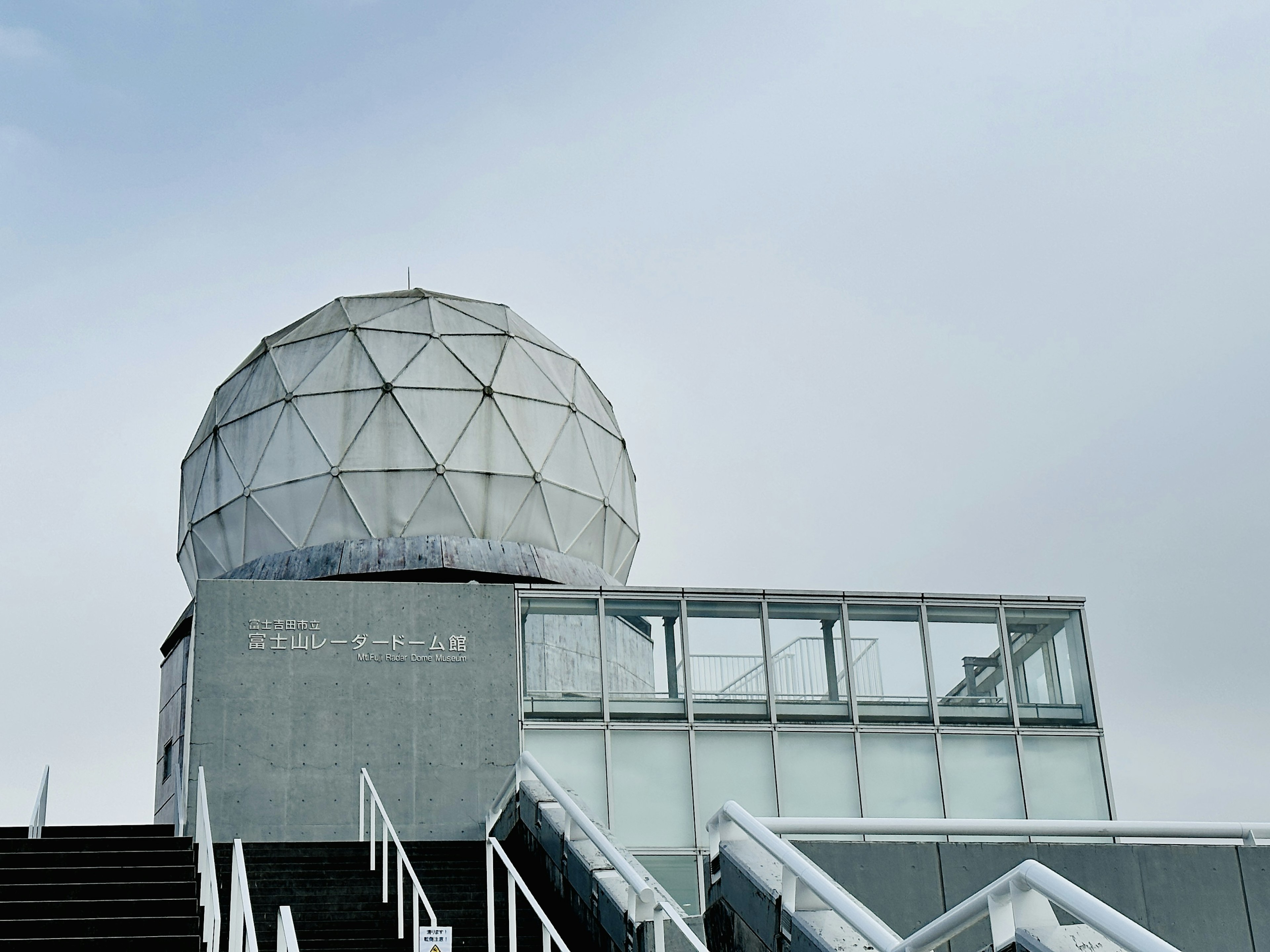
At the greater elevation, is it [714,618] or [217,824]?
[714,618]

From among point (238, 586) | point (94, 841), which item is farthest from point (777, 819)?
point (238, 586)

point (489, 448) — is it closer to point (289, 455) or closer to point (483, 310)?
point (289, 455)

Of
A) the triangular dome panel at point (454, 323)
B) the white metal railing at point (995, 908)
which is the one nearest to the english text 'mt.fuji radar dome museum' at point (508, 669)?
the triangular dome panel at point (454, 323)

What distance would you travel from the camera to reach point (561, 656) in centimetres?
1927

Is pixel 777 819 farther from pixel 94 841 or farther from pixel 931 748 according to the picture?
pixel 931 748

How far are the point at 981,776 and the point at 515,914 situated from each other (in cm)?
1032

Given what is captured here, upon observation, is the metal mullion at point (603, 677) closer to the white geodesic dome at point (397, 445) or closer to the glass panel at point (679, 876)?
the glass panel at point (679, 876)

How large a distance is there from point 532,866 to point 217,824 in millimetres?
6023

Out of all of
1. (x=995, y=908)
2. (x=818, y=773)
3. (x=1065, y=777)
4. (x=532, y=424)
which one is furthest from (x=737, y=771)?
(x=995, y=908)

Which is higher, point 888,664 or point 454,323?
point 454,323

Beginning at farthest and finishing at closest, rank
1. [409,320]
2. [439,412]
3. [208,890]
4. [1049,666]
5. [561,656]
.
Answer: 1. [409,320]
2. [439,412]
3. [1049,666]
4. [561,656]
5. [208,890]

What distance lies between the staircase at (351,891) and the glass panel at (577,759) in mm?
3225

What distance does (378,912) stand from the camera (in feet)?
41.7

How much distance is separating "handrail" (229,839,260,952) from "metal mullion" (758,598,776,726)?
34.1ft
